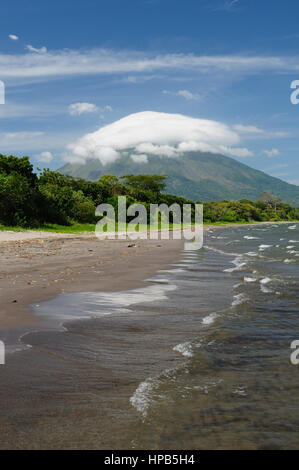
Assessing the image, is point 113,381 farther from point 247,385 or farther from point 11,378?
point 247,385

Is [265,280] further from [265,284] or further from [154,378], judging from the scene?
[154,378]

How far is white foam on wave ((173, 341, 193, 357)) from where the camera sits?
5.91m

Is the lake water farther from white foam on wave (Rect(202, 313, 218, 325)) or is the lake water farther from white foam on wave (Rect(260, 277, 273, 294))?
white foam on wave (Rect(260, 277, 273, 294))

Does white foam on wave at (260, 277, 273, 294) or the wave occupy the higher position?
the wave

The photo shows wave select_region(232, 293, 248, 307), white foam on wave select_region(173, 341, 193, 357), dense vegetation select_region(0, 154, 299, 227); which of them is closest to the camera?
white foam on wave select_region(173, 341, 193, 357)

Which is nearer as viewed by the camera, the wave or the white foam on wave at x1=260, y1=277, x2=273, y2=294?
the wave

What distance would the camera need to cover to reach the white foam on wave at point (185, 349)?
591cm

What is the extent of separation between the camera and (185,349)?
20.1ft

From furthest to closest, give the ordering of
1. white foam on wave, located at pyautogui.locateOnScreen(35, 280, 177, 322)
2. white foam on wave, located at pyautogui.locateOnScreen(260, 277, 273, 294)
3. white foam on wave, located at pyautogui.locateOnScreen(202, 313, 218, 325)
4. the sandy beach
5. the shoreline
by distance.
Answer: white foam on wave, located at pyautogui.locateOnScreen(260, 277, 273, 294), the sandy beach, the shoreline, white foam on wave, located at pyautogui.locateOnScreen(35, 280, 177, 322), white foam on wave, located at pyautogui.locateOnScreen(202, 313, 218, 325)

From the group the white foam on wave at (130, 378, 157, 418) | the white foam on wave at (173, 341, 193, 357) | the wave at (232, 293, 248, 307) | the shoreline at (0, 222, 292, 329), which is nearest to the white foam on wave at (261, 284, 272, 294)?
the wave at (232, 293, 248, 307)

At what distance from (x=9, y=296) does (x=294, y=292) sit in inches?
317

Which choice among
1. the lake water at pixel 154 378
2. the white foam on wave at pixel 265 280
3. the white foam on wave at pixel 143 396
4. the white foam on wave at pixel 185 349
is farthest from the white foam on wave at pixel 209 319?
the white foam on wave at pixel 265 280

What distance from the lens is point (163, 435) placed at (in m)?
3.54

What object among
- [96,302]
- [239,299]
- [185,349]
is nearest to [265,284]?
[239,299]
